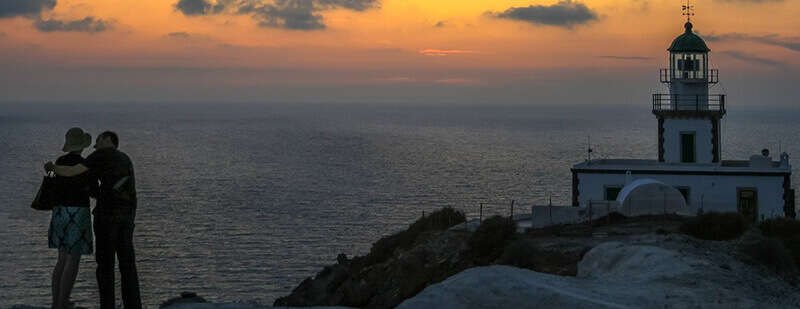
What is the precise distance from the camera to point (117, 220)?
10.9 m

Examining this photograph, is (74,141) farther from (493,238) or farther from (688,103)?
(688,103)

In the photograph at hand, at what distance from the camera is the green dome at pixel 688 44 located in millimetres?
36844

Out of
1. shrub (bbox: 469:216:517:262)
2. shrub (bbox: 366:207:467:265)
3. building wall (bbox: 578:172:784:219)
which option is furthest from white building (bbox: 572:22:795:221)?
shrub (bbox: 469:216:517:262)

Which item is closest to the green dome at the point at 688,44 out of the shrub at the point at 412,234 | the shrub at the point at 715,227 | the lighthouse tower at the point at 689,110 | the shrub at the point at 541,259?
the lighthouse tower at the point at 689,110

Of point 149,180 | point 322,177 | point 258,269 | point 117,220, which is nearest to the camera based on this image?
point 117,220

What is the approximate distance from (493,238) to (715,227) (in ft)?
16.9

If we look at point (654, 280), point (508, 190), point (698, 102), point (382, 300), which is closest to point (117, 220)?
point (654, 280)

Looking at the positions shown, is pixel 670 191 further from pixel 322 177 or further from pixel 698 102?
pixel 322 177

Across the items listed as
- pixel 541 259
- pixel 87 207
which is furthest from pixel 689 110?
pixel 87 207

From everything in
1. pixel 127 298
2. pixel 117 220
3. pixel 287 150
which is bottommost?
pixel 287 150

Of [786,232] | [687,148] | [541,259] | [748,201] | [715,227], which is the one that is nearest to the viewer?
[541,259]

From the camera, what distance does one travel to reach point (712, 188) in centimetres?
3284

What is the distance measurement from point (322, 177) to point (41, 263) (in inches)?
1777

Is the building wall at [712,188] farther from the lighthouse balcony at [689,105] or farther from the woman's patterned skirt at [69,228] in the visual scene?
the woman's patterned skirt at [69,228]
